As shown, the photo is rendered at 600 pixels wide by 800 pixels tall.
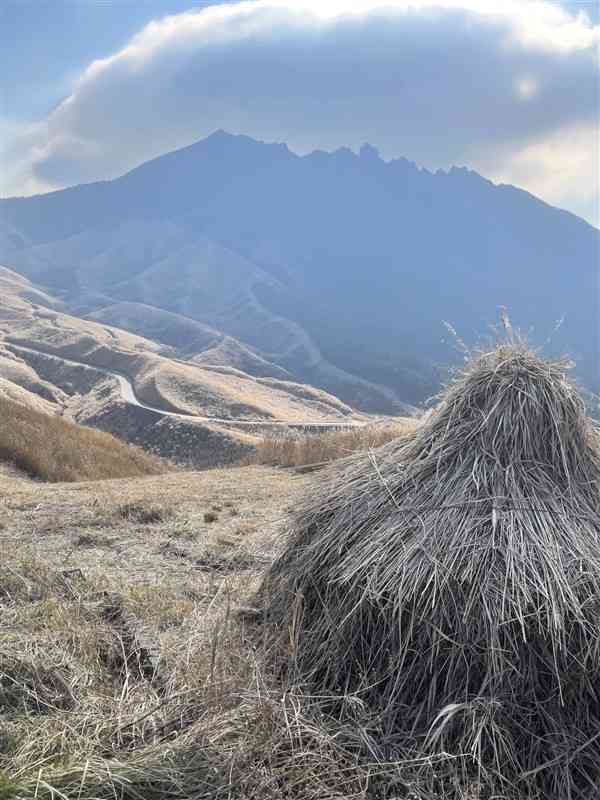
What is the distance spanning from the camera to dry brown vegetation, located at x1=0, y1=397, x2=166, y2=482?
16594 millimetres

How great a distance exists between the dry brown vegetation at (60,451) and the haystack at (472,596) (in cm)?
1303

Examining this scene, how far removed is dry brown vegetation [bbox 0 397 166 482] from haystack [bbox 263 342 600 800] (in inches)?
513

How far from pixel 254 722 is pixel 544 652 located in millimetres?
1523

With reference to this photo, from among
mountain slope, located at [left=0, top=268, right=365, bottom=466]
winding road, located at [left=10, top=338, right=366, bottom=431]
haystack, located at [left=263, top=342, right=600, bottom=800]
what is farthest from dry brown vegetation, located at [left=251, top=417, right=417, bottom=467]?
winding road, located at [left=10, top=338, right=366, bottom=431]

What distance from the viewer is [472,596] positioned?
3.67 metres

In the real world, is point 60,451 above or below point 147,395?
above

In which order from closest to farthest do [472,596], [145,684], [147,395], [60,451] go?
[472,596], [145,684], [60,451], [147,395]

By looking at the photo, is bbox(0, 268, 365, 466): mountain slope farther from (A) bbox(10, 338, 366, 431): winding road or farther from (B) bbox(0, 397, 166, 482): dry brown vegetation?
(B) bbox(0, 397, 166, 482): dry brown vegetation

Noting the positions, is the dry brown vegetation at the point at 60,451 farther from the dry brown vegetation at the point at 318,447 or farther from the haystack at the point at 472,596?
the haystack at the point at 472,596

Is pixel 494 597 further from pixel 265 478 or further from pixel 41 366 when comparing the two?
pixel 41 366

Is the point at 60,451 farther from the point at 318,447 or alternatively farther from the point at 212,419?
the point at 212,419

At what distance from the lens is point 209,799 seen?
2.90 m

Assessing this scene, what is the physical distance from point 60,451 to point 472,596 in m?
16.5

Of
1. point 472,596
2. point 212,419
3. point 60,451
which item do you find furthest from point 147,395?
point 472,596
